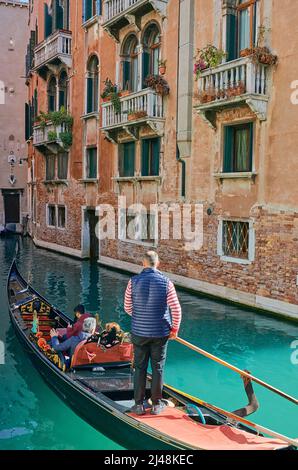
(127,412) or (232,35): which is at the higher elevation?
(232,35)

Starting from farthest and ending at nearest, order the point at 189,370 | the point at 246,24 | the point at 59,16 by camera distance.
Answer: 1. the point at 59,16
2. the point at 246,24
3. the point at 189,370

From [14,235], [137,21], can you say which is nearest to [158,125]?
[137,21]

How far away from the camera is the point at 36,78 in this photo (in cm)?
1966

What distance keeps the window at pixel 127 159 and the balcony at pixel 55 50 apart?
14.8ft

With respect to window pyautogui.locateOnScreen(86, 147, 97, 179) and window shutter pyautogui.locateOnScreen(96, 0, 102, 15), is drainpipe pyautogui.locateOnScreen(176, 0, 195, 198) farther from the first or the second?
window pyautogui.locateOnScreen(86, 147, 97, 179)

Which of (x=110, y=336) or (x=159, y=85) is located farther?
(x=159, y=85)

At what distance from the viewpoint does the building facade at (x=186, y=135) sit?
8.53 meters

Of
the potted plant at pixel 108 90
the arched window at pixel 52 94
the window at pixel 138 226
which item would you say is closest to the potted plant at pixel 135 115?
the potted plant at pixel 108 90

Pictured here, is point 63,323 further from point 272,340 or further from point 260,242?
point 260,242

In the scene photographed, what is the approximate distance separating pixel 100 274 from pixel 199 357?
22.6 feet

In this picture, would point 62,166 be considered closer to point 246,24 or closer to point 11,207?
point 11,207

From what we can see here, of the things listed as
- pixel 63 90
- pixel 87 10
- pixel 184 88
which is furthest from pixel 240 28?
pixel 63 90

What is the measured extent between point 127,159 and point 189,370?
803 centimetres

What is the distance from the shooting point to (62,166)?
1752 cm
